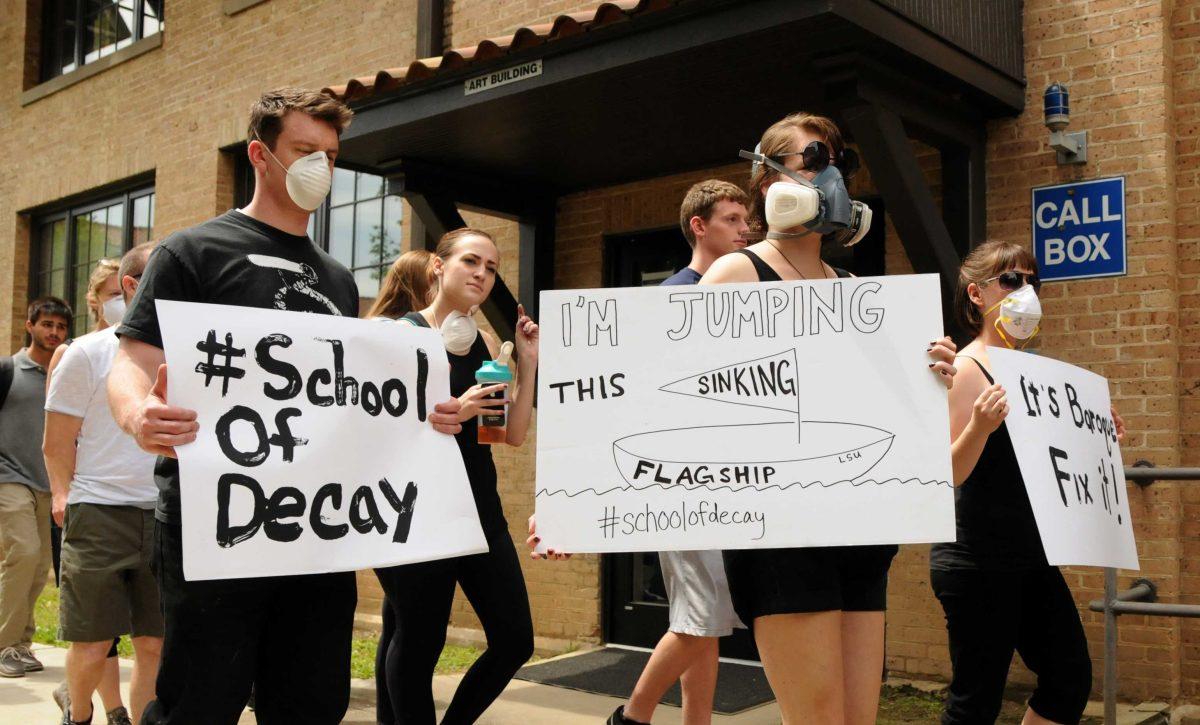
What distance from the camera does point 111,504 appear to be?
417 centimetres

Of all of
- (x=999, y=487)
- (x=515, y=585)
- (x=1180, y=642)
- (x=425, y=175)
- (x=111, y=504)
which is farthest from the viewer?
(x=425, y=175)

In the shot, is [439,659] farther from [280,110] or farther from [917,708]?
[280,110]

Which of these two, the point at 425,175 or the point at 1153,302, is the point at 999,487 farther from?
the point at 425,175

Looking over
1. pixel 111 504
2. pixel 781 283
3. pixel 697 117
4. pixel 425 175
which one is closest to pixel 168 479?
pixel 781 283

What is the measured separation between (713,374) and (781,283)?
0.89 feet

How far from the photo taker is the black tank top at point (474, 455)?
376 cm

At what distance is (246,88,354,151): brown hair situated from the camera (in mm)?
2762

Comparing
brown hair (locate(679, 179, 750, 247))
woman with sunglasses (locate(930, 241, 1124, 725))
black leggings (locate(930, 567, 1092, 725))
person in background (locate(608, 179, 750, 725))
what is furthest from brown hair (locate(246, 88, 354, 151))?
black leggings (locate(930, 567, 1092, 725))

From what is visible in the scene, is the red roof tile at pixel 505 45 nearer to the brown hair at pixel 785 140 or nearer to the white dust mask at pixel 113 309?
the white dust mask at pixel 113 309

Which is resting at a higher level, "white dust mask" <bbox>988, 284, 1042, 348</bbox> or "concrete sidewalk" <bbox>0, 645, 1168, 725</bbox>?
"white dust mask" <bbox>988, 284, 1042, 348</bbox>

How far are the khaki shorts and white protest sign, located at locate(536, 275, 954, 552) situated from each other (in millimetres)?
2229

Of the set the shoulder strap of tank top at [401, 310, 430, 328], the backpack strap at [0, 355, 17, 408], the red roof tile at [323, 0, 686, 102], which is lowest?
the backpack strap at [0, 355, 17, 408]

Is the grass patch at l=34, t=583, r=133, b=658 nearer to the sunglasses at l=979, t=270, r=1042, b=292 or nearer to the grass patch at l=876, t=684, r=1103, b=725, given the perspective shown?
the grass patch at l=876, t=684, r=1103, b=725

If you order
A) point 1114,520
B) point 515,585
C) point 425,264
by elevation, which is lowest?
point 515,585
